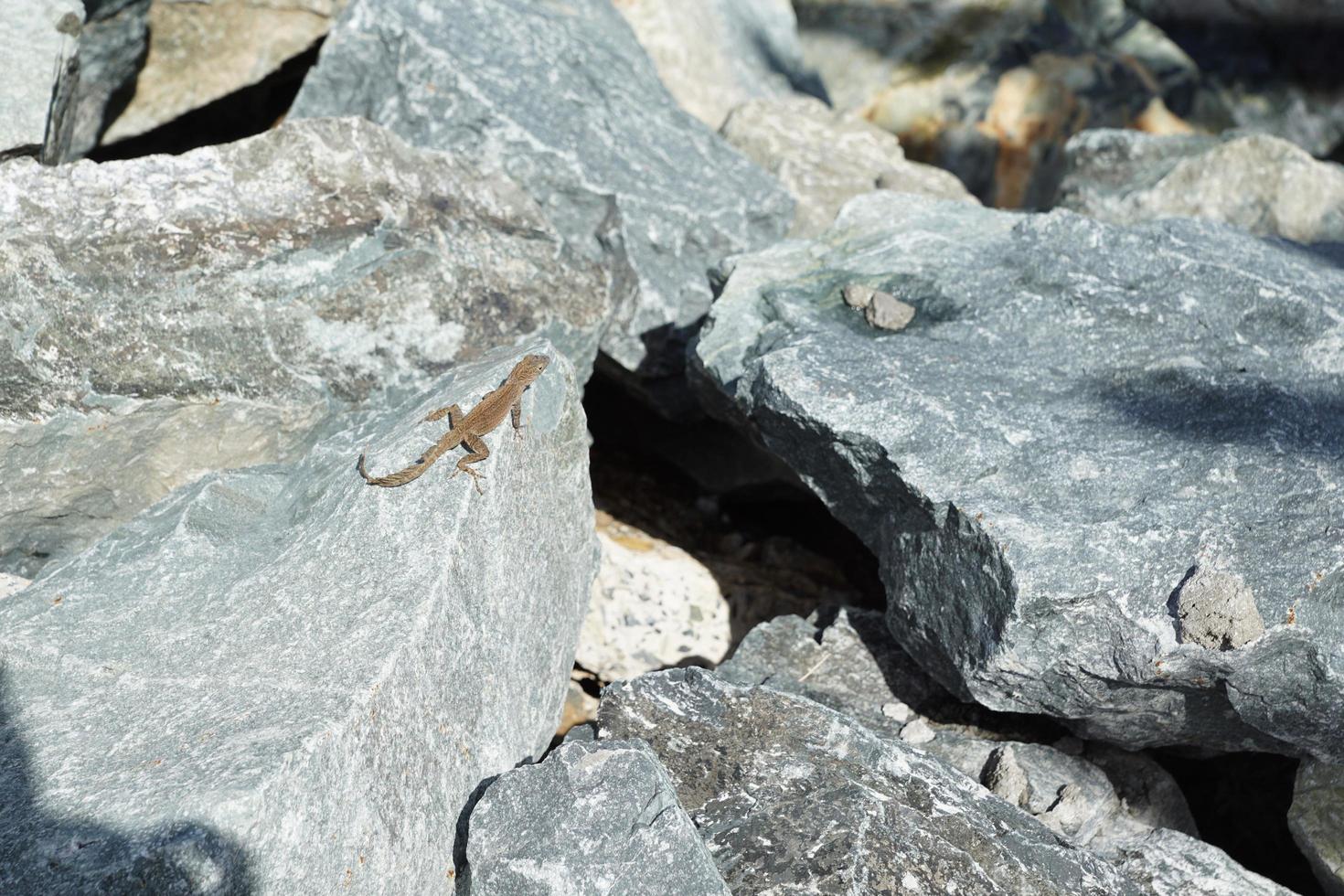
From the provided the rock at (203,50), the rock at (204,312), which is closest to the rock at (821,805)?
the rock at (204,312)

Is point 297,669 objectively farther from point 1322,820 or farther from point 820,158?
point 820,158

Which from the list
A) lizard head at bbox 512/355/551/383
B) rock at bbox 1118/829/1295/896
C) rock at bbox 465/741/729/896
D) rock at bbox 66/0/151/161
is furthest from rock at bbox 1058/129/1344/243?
rock at bbox 66/0/151/161

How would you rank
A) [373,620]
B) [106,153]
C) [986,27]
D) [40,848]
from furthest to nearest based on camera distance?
[986,27] < [106,153] < [373,620] < [40,848]

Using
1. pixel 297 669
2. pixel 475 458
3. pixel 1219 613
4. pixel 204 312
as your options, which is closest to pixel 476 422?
pixel 475 458

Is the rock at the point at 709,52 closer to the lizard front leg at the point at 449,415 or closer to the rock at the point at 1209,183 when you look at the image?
the rock at the point at 1209,183

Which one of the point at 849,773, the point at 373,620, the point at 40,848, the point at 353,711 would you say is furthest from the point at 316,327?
the point at 849,773

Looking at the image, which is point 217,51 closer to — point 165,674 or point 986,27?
point 165,674
